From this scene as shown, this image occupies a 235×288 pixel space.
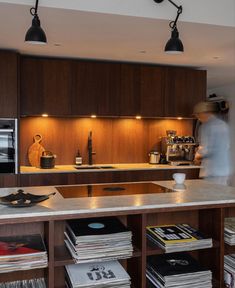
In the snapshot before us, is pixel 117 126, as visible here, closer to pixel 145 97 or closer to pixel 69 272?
pixel 145 97

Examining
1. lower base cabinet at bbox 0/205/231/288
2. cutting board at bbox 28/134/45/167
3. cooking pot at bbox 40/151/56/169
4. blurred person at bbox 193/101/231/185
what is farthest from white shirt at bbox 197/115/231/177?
cutting board at bbox 28/134/45/167

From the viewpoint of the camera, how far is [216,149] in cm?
375

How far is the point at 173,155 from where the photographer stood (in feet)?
16.4

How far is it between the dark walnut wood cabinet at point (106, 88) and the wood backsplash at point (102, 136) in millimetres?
395

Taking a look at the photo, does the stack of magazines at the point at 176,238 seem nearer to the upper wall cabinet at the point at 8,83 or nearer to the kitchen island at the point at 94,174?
the kitchen island at the point at 94,174

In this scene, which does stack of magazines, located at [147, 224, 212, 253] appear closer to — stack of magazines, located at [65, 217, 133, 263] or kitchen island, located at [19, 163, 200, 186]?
stack of magazines, located at [65, 217, 133, 263]

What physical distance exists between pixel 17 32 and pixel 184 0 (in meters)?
1.56

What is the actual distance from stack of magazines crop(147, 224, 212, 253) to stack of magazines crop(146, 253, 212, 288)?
0.53ft

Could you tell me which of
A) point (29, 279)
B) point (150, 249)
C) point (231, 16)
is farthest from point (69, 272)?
point (231, 16)

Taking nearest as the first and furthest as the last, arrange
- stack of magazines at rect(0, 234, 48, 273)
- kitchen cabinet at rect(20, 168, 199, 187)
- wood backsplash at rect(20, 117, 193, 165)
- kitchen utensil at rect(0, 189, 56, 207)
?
Result: stack of magazines at rect(0, 234, 48, 273), kitchen utensil at rect(0, 189, 56, 207), kitchen cabinet at rect(20, 168, 199, 187), wood backsplash at rect(20, 117, 193, 165)

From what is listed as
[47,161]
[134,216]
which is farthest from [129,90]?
[134,216]

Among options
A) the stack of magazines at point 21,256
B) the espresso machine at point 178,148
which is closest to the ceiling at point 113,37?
the espresso machine at point 178,148

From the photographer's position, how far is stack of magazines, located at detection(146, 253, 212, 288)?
2058mm

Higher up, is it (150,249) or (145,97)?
(145,97)
